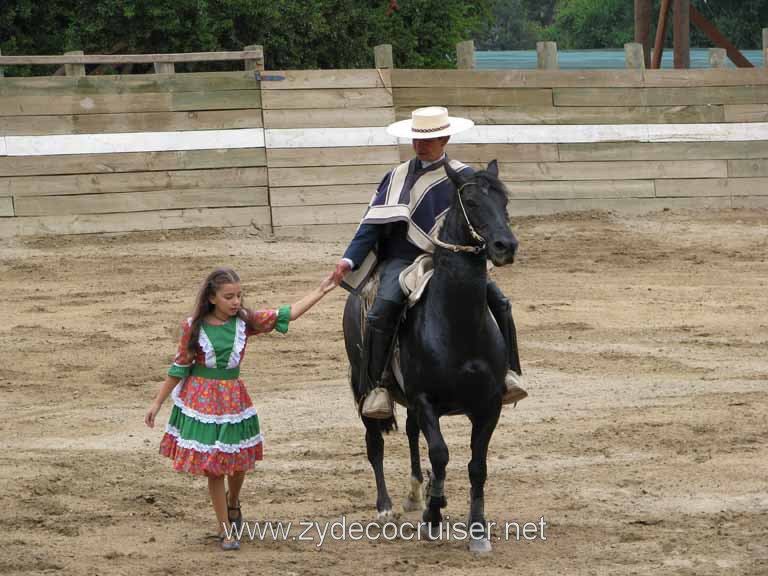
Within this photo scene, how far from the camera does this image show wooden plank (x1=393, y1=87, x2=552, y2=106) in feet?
57.7

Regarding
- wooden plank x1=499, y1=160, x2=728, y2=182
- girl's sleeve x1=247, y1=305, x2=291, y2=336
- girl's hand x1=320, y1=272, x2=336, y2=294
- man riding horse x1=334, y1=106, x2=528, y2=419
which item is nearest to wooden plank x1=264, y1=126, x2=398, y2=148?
wooden plank x1=499, y1=160, x2=728, y2=182

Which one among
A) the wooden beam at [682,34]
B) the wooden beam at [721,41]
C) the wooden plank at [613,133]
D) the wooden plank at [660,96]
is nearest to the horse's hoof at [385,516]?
the wooden plank at [613,133]

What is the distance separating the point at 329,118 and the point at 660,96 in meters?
4.86

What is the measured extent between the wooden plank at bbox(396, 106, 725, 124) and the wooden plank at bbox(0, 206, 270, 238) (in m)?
2.62

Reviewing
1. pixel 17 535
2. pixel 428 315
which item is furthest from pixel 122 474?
pixel 428 315

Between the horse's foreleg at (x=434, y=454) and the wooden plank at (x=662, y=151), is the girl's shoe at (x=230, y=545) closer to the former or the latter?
the horse's foreleg at (x=434, y=454)

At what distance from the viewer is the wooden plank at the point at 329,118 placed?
1692cm

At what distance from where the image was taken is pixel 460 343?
6.84 metres

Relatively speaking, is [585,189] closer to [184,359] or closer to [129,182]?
[129,182]

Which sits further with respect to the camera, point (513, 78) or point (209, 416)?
point (513, 78)

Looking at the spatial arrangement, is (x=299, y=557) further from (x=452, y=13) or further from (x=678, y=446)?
(x=452, y=13)

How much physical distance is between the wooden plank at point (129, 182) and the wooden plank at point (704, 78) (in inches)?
231

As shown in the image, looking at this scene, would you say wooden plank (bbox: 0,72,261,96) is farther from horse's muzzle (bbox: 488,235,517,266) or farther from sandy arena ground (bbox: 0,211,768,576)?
horse's muzzle (bbox: 488,235,517,266)

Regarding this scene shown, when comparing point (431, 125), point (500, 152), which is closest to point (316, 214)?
point (500, 152)
